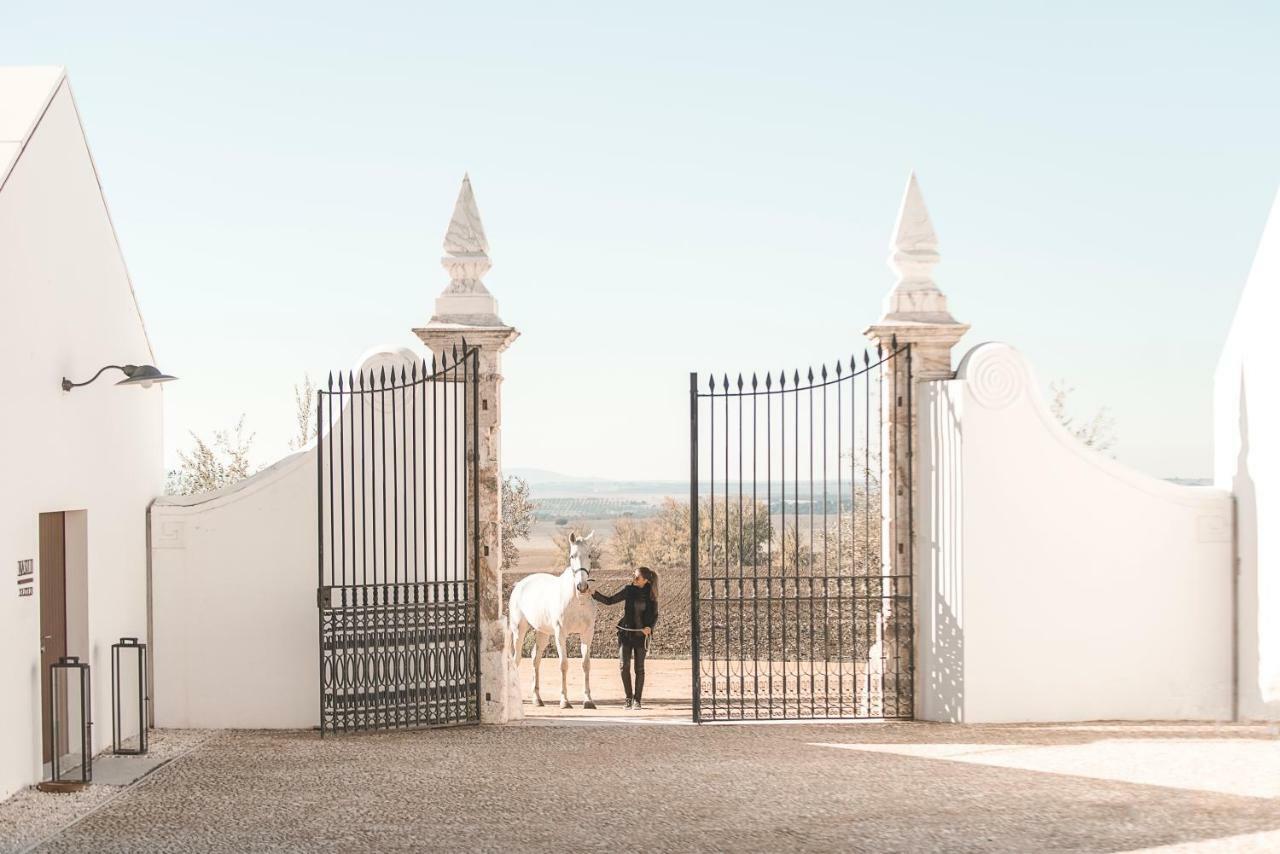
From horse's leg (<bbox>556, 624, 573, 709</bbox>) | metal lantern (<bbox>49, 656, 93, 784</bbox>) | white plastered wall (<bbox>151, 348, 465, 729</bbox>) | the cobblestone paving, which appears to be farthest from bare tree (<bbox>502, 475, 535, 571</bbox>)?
metal lantern (<bbox>49, 656, 93, 784</bbox>)

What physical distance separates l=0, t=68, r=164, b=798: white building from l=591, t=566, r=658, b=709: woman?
14.7 ft

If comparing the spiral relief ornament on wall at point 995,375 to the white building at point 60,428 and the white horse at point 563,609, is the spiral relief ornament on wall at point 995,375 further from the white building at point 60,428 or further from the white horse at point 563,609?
the white building at point 60,428

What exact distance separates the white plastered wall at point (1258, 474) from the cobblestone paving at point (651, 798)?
1.63ft

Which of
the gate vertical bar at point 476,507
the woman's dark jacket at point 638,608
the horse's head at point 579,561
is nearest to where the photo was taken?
the gate vertical bar at point 476,507

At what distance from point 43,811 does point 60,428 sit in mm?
2746

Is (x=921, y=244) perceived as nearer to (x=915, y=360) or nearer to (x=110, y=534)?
(x=915, y=360)

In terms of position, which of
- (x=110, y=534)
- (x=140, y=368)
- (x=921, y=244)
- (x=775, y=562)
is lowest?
(x=775, y=562)

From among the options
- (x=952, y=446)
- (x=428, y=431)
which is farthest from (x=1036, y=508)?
(x=428, y=431)

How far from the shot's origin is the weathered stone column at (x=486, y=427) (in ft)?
35.6

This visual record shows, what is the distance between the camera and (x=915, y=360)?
35.9 ft

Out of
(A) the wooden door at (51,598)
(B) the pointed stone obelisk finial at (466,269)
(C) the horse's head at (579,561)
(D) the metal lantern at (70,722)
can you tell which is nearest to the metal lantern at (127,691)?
(D) the metal lantern at (70,722)

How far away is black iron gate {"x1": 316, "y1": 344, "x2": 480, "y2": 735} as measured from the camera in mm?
10500

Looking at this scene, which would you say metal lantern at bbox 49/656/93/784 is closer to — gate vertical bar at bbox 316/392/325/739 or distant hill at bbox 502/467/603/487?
gate vertical bar at bbox 316/392/325/739

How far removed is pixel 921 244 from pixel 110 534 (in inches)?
285
